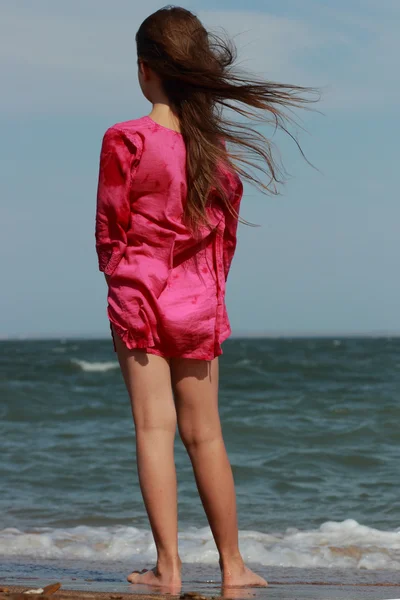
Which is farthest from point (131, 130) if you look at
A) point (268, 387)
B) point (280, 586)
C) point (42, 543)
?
point (268, 387)

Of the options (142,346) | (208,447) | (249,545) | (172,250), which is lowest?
(249,545)

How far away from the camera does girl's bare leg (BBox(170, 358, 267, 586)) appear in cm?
266

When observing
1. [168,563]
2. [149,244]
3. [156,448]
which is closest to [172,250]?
[149,244]

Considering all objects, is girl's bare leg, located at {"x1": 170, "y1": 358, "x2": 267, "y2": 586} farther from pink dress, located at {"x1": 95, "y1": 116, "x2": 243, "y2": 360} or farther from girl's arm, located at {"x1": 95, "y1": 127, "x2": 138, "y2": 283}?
girl's arm, located at {"x1": 95, "y1": 127, "x2": 138, "y2": 283}

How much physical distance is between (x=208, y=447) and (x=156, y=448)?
0.17m

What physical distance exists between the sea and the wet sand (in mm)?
325

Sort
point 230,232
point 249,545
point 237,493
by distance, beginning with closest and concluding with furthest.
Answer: point 230,232, point 249,545, point 237,493

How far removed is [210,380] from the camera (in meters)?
2.68

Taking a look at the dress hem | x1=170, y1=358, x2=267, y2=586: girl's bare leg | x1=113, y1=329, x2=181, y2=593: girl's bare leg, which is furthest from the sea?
the dress hem

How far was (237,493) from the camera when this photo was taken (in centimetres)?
600

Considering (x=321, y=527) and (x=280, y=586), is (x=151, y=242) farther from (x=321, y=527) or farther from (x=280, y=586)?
(x=321, y=527)

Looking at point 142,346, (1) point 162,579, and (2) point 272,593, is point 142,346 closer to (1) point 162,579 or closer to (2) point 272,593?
(1) point 162,579

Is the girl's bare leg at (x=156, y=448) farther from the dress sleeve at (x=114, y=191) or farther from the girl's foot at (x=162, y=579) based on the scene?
the dress sleeve at (x=114, y=191)

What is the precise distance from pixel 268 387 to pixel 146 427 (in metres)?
13.5
